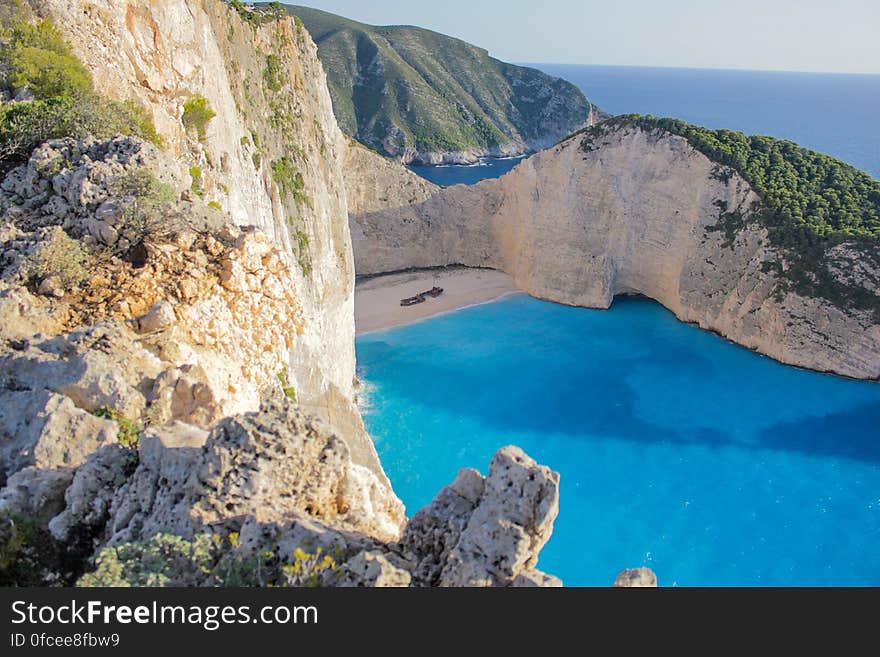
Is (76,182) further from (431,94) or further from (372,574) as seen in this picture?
(431,94)

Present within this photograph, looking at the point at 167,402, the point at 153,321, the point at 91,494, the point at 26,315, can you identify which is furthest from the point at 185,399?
the point at 26,315

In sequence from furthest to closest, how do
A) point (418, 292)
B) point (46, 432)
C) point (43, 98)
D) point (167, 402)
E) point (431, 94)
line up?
point (431, 94), point (418, 292), point (43, 98), point (167, 402), point (46, 432)

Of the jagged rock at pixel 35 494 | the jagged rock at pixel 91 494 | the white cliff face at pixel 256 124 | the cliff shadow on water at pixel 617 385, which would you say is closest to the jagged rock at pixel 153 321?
the jagged rock at pixel 91 494

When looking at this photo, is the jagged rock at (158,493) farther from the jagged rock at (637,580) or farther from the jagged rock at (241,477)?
the jagged rock at (637,580)

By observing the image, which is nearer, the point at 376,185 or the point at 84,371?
the point at 84,371

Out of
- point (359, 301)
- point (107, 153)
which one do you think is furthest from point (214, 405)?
point (359, 301)

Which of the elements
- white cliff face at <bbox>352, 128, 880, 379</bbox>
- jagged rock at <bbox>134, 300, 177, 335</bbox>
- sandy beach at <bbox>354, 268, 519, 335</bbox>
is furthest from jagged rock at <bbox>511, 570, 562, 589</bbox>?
sandy beach at <bbox>354, 268, 519, 335</bbox>

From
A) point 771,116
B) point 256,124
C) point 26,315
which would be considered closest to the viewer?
point 26,315
